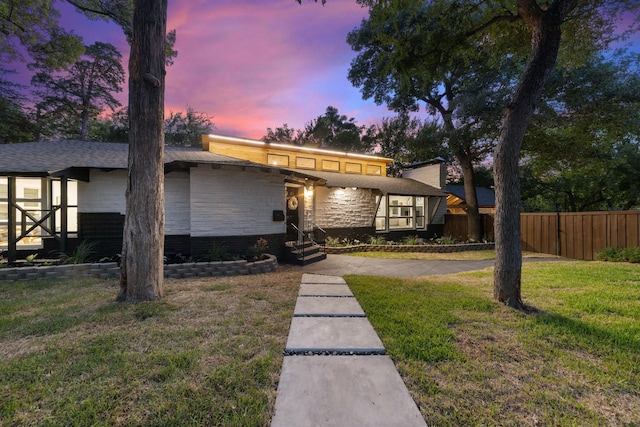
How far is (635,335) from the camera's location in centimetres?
316

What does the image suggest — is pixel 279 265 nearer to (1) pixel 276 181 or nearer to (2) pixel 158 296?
(1) pixel 276 181

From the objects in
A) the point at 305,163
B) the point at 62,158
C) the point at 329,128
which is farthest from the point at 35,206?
the point at 329,128

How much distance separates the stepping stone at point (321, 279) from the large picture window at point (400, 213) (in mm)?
8083

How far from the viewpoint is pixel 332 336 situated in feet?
10.2

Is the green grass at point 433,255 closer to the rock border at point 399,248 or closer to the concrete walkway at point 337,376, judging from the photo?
the rock border at point 399,248

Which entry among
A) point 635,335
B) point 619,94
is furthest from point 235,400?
point 619,94

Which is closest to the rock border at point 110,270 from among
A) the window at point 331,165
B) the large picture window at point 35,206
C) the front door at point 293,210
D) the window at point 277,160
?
the large picture window at point 35,206

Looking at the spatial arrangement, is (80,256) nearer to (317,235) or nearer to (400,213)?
(317,235)

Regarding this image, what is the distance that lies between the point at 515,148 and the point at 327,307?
409 cm

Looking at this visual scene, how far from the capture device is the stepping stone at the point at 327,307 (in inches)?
153

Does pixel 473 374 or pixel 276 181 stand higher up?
pixel 276 181

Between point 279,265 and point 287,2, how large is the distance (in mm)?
6597

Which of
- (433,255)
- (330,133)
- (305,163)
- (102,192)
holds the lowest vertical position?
(433,255)

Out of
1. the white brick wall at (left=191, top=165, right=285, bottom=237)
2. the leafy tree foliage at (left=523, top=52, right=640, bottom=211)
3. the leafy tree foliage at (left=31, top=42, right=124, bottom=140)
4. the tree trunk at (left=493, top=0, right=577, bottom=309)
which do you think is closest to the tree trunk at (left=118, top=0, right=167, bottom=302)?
the white brick wall at (left=191, top=165, right=285, bottom=237)
